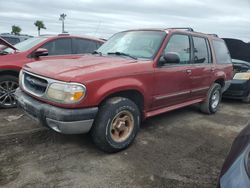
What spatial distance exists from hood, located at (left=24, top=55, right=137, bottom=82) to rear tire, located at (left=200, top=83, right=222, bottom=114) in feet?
8.76

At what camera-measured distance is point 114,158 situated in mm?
3680

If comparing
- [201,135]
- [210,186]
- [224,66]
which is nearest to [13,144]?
[210,186]

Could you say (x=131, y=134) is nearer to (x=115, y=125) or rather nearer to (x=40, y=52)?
(x=115, y=125)

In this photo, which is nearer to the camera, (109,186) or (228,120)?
(109,186)

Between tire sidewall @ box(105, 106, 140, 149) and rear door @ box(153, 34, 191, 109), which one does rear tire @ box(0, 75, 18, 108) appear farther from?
rear door @ box(153, 34, 191, 109)

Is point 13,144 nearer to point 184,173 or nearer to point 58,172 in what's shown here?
point 58,172

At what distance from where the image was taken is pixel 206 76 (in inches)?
221

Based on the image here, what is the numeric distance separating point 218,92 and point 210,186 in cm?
368

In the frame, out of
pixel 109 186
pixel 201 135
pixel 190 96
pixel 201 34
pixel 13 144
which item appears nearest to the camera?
pixel 109 186

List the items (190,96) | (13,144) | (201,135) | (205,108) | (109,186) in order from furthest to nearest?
1. (205,108)
2. (190,96)
3. (201,135)
4. (13,144)
5. (109,186)

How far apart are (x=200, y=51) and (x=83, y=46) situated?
9.67 feet

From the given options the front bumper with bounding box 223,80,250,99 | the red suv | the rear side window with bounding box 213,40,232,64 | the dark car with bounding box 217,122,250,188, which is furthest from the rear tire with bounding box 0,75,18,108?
the front bumper with bounding box 223,80,250,99

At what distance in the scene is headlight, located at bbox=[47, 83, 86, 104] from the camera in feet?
10.6

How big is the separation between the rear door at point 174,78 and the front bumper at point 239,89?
291 cm
